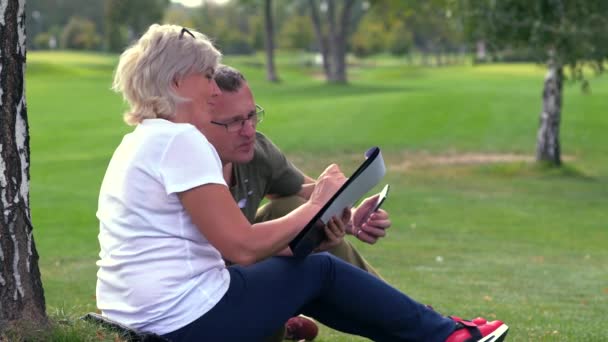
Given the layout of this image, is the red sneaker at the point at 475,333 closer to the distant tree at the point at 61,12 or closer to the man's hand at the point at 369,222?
the man's hand at the point at 369,222

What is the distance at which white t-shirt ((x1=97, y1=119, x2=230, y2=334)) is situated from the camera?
12.4ft

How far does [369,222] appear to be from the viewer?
16.3 feet

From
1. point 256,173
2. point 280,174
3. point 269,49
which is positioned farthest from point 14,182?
point 269,49

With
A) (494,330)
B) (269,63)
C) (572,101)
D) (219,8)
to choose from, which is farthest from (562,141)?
(219,8)

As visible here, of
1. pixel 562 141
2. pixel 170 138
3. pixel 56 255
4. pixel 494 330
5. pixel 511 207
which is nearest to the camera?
pixel 170 138

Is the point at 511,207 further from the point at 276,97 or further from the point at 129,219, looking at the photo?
the point at 276,97

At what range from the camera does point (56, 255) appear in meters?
11.0

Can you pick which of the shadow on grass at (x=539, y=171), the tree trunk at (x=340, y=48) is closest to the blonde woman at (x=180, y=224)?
the shadow on grass at (x=539, y=171)

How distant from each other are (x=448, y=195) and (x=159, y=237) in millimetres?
14040

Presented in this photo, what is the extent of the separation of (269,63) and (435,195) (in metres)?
39.4

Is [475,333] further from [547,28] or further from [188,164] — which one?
[547,28]

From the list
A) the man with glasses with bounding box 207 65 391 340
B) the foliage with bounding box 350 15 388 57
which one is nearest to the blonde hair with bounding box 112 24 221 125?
the man with glasses with bounding box 207 65 391 340

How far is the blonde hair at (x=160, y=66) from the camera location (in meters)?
3.84

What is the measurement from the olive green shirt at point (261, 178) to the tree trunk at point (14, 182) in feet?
4.02
